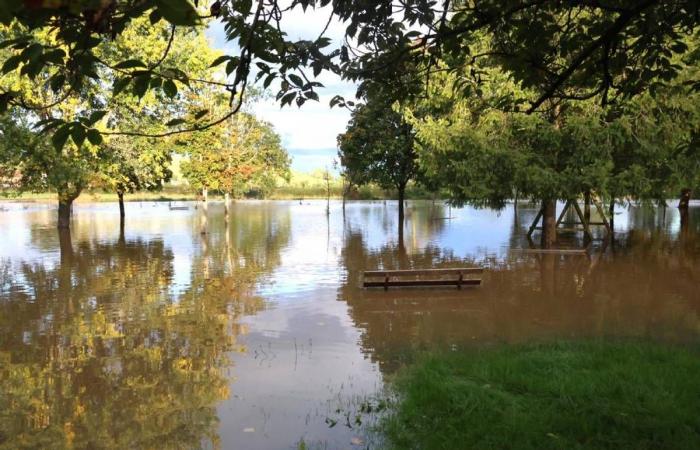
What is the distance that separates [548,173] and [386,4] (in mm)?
15328

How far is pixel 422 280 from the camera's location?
13555 mm

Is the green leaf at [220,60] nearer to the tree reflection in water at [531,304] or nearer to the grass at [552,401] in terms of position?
the grass at [552,401]

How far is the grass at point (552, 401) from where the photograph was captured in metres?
4.84

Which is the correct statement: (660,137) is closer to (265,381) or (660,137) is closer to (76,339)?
(265,381)

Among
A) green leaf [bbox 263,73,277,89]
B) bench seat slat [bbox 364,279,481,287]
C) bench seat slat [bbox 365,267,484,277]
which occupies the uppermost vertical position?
green leaf [bbox 263,73,277,89]

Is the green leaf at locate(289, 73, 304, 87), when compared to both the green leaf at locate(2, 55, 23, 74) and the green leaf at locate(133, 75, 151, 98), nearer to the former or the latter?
the green leaf at locate(133, 75, 151, 98)

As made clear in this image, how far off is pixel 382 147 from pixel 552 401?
90.3 feet

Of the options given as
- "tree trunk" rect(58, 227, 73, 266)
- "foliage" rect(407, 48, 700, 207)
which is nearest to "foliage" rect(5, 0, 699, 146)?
"foliage" rect(407, 48, 700, 207)

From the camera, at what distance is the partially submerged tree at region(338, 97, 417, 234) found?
1289 inches

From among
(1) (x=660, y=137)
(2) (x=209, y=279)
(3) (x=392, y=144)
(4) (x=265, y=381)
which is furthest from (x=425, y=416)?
(3) (x=392, y=144)

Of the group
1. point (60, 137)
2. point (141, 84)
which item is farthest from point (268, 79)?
point (60, 137)

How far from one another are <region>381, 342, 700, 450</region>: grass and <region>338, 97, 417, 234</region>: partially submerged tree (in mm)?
25359

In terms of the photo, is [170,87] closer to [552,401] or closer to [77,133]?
[77,133]

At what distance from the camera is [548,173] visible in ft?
60.6
